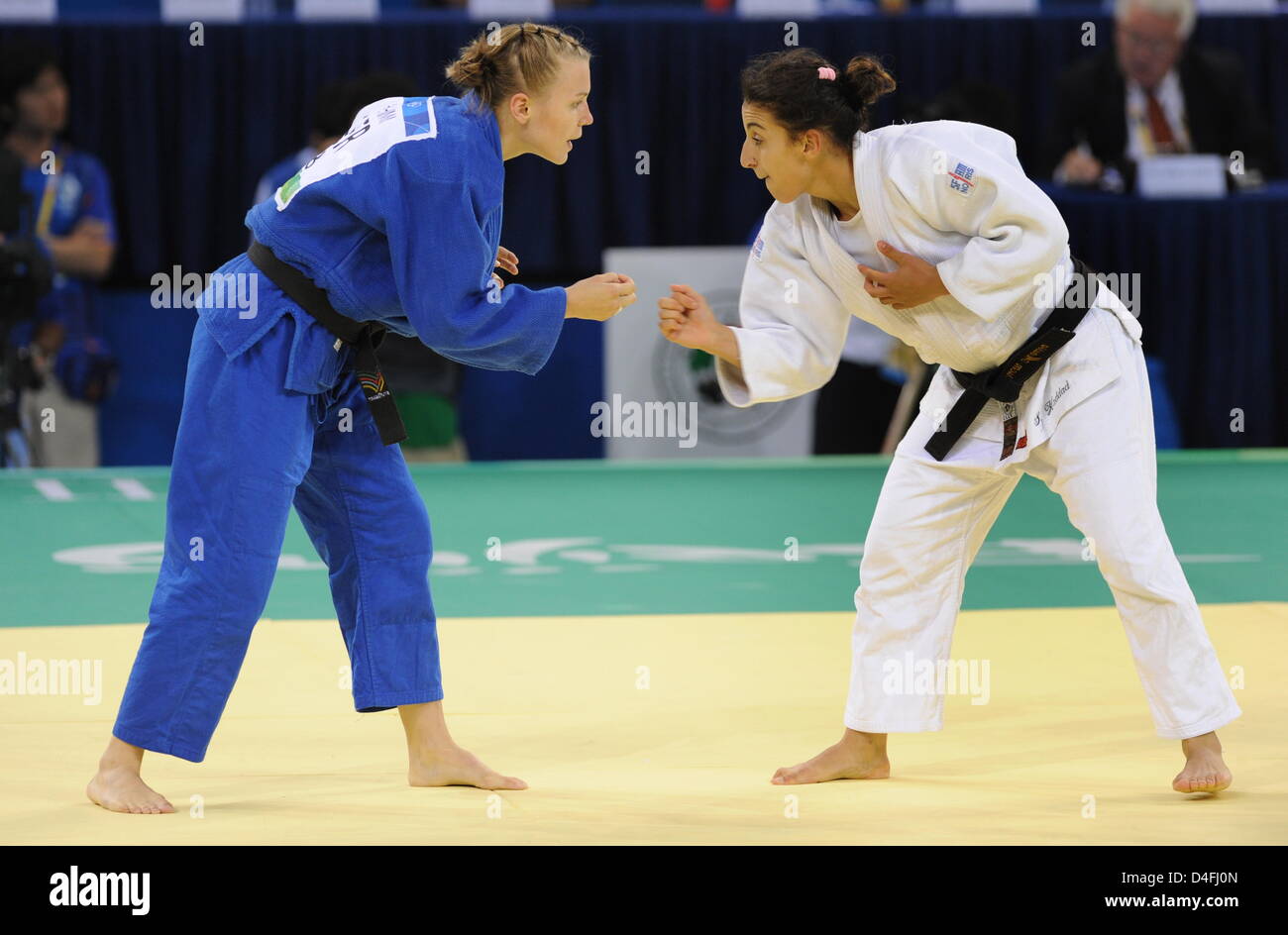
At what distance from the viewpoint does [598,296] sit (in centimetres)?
277

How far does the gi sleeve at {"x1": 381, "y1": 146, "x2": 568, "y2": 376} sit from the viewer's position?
2633mm

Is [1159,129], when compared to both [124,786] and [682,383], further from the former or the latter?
[124,786]

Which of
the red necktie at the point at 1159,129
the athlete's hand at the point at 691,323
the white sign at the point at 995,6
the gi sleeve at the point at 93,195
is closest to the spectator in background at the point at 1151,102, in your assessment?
the red necktie at the point at 1159,129

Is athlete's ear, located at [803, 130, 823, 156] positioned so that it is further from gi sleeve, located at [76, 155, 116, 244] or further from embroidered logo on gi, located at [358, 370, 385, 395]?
gi sleeve, located at [76, 155, 116, 244]

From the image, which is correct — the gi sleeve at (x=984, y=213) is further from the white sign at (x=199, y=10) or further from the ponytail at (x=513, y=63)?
the white sign at (x=199, y=10)

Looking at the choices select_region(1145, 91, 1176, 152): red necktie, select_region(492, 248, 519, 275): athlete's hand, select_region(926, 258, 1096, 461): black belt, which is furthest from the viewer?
select_region(1145, 91, 1176, 152): red necktie

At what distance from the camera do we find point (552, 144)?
111 inches

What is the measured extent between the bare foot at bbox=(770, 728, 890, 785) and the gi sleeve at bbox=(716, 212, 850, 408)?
24.5 inches

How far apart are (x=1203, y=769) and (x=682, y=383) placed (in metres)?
4.22

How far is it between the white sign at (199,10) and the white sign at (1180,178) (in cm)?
381

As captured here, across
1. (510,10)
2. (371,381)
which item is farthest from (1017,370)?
(510,10)

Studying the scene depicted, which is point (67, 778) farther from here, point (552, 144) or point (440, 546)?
point (440, 546)

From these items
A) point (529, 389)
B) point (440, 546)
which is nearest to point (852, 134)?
point (440, 546)

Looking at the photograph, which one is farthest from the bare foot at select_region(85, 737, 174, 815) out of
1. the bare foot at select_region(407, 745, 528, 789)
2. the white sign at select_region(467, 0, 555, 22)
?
the white sign at select_region(467, 0, 555, 22)
